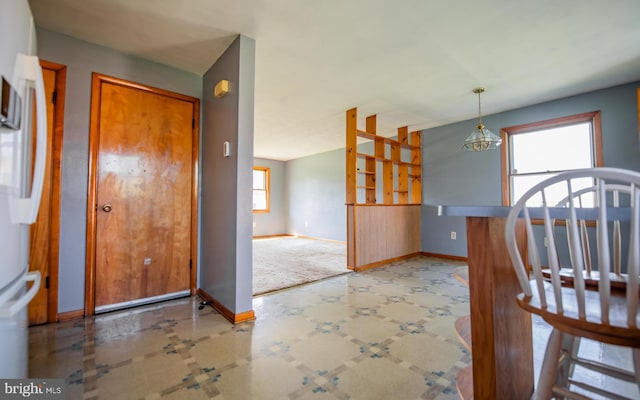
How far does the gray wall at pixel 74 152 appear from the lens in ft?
6.97

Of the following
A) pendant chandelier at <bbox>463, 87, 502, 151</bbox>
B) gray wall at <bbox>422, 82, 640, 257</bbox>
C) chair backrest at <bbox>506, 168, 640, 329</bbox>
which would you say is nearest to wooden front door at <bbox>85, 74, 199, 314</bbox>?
chair backrest at <bbox>506, 168, 640, 329</bbox>

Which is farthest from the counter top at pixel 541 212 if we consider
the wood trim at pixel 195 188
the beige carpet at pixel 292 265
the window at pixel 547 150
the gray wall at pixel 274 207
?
the gray wall at pixel 274 207

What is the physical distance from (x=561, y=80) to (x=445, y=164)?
72.0 inches

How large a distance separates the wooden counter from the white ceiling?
1700mm

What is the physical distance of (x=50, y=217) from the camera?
209 cm

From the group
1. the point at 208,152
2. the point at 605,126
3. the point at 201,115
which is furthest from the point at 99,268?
the point at 605,126

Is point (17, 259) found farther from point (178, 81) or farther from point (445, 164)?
point (445, 164)

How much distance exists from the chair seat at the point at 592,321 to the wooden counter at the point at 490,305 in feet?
0.31

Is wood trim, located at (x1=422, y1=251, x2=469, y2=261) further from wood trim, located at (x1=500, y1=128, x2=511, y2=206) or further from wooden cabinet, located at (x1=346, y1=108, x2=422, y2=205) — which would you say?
wood trim, located at (x1=500, y1=128, x2=511, y2=206)

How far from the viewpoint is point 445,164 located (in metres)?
4.56

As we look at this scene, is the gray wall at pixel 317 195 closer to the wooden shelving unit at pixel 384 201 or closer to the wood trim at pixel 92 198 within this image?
the wooden shelving unit at pixel 384 201

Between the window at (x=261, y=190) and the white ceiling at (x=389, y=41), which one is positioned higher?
the white ceiling at (x=389, y=41)

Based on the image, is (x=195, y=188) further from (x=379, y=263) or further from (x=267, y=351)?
(x=379, y=263)

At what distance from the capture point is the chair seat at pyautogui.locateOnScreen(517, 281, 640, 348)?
0.69m
